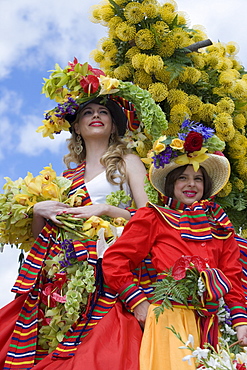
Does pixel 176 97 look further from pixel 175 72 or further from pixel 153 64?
pixel 153 64

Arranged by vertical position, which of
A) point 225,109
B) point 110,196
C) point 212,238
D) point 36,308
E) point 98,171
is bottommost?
point 36,308

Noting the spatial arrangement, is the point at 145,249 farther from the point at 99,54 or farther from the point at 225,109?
the point at 99,54

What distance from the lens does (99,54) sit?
5.79m

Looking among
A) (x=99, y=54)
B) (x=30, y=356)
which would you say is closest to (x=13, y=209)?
(x=30, y=356)

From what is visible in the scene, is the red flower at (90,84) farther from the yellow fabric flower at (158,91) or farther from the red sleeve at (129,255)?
the red sleeve at (129,255)

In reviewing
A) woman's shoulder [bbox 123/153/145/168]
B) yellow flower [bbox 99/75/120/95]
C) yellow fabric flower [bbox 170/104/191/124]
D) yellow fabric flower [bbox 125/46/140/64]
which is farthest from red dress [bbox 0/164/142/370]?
yellow fabric flower [bbox 125/46/140/64]

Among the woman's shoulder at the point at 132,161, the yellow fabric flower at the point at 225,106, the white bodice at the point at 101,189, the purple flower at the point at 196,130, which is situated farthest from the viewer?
the yellow fabric flower at the point at 225,106

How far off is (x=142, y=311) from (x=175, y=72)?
8.73 ft

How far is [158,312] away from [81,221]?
115 cm

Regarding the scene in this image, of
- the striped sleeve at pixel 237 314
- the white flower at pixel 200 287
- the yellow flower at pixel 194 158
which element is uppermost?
the yellow flower at pixel 194 158

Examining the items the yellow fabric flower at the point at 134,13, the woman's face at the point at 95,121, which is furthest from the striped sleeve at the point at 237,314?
the yellow fabric flower at the point at 134,13

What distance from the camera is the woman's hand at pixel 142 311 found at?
3.33 metres

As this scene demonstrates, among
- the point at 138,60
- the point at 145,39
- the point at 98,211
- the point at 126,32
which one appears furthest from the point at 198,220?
the point at 126,32

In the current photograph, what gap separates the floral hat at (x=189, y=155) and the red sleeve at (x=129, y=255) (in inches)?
18.0
